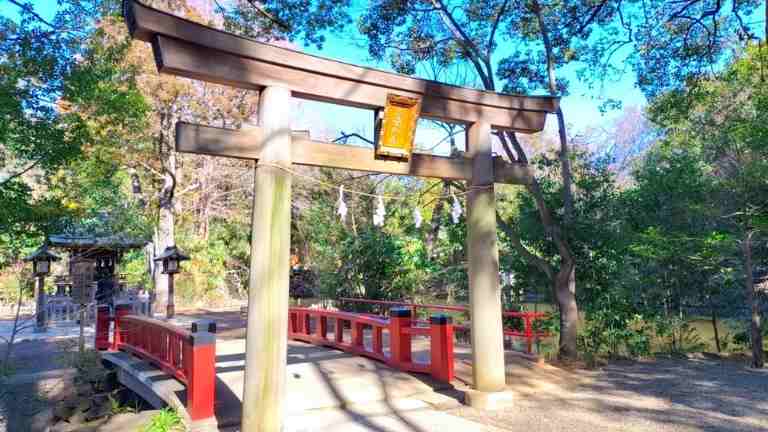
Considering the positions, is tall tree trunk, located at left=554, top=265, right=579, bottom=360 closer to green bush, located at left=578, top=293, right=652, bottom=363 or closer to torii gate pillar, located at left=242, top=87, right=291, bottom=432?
green bush, located at left=578, top=293, right=652, bottom=363

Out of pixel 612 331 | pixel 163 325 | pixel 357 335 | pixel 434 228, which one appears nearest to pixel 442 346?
pixel 357 335

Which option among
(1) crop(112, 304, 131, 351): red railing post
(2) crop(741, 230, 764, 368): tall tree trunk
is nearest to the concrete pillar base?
(2) crop(741, 230, 764, 368): tall tree trunk

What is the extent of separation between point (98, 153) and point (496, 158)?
12.0 meters

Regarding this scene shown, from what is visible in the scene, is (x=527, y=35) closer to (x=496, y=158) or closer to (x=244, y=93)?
(x=496, y=158)

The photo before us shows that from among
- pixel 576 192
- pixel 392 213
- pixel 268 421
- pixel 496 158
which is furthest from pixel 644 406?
pixel 392 213

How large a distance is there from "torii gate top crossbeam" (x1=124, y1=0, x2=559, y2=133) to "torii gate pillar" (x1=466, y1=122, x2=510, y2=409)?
0.78 meters

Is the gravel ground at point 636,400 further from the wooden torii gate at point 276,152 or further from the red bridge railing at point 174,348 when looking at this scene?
the red bridge railing at point 174,348

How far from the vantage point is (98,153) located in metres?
14.0

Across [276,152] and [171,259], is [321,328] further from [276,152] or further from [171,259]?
[171,259]

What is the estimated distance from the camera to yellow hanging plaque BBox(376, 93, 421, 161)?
5918 millimetres

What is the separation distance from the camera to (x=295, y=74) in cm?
528

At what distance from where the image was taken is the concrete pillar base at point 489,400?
6.10 m

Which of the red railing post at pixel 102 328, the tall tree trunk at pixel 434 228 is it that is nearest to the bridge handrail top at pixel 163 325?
the red railing post at pixel 102 328

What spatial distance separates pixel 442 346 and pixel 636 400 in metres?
2.61
